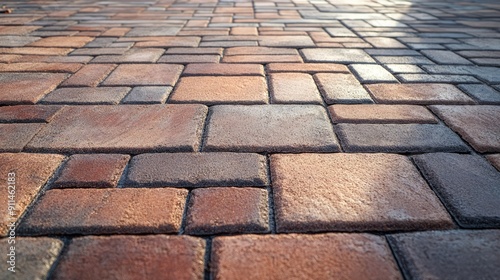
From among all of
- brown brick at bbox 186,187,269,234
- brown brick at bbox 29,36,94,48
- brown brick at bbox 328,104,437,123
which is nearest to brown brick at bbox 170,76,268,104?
brown brick at bbox 328,104,437,123

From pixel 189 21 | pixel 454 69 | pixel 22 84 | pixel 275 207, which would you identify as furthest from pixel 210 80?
pixel 189 21

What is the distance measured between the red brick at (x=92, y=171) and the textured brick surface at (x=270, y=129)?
0.99 ft

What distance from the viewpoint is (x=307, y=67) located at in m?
2.13

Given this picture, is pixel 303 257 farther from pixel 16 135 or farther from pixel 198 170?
pixel 16 135

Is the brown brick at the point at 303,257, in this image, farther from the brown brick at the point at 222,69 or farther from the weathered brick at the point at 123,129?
the brown brick at the point at 222,69

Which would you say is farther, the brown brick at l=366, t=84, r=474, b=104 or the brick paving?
the brown brick at l=366, t=84, r=474, b=104

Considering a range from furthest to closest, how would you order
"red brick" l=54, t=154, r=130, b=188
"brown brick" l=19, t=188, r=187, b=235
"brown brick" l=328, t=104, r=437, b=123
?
"brown brick" l=328, t=104, r=437, b=123
"red brick" l=54, t=154, r=130, b=188
"brown brick" l=19, t=188, r=187, b=235

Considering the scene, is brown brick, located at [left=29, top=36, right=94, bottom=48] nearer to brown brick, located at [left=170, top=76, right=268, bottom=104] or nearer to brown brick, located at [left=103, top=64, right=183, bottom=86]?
brown brick, located at [left=103, top=64, right=183, bottom=86]

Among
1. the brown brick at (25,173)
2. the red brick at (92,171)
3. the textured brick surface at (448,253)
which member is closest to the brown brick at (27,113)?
the brown brick at (25,173)

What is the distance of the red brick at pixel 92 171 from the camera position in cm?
109

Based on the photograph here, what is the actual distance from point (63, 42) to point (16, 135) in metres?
1.59

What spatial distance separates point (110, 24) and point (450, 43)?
2.87m

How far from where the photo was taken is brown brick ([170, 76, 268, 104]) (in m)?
1.67

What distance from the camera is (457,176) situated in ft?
3.68
